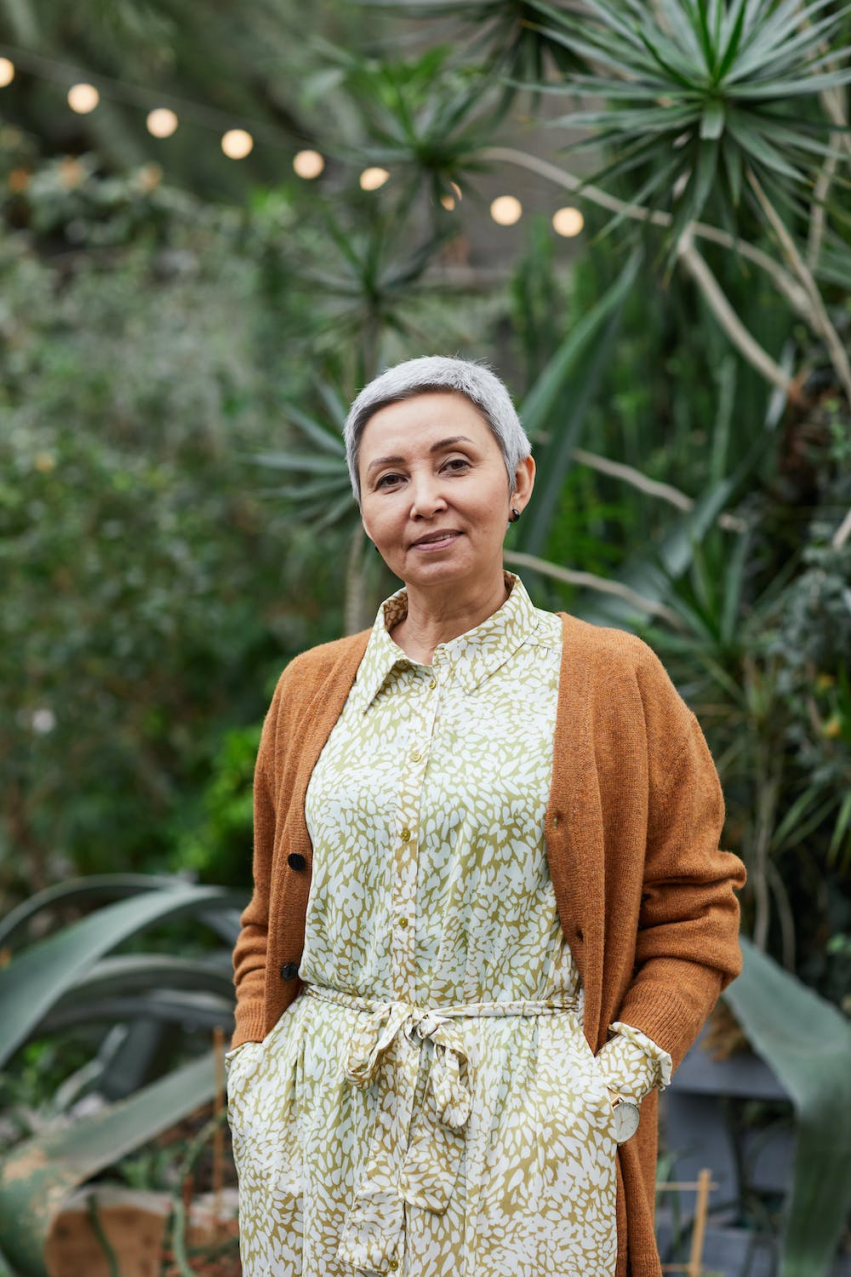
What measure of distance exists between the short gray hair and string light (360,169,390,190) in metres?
2.65

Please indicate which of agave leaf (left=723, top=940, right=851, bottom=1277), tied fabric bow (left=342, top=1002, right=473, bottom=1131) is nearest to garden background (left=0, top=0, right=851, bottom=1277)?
agave leaf (left=723, top=940, right=851, bottom=1277)

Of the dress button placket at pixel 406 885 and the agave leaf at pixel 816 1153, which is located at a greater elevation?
the dress button placket at pixel 406 885

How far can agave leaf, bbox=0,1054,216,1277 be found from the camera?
8.00 feet

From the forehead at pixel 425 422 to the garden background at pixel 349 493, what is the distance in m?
1.23

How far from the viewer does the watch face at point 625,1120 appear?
1514mm

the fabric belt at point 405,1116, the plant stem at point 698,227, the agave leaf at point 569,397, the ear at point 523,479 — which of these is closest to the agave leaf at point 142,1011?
the agave leaf at point 569,397

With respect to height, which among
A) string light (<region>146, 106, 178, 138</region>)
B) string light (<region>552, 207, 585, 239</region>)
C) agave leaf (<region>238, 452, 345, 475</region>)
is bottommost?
agave leaf (<region>238, 452, 345, 475</region>)

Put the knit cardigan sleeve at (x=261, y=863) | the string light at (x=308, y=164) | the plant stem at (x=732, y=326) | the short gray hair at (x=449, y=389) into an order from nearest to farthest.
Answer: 1. the short gray hair at (x=449, y=389)
2. the knit cardigan sleeve at (x=261, y=863)
3. the plant stem at (x=732, y=326)
4. the string light at (x=308, y=164)

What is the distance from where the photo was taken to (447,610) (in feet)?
5.47

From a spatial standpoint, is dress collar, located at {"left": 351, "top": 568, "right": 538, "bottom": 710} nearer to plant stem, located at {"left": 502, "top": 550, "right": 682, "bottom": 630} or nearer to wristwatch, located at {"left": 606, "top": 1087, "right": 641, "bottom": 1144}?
wristwatch, located at {"left": 606, "top": 1087, "right": 641, "bottom": 1144}

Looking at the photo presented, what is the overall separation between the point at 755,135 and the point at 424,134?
1.33 metres

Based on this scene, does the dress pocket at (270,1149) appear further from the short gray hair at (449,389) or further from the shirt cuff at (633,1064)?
the short gray hair at (449,389)

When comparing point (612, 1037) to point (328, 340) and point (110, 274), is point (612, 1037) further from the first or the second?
point (110, 274)

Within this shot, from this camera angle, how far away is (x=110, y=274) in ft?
23.2
